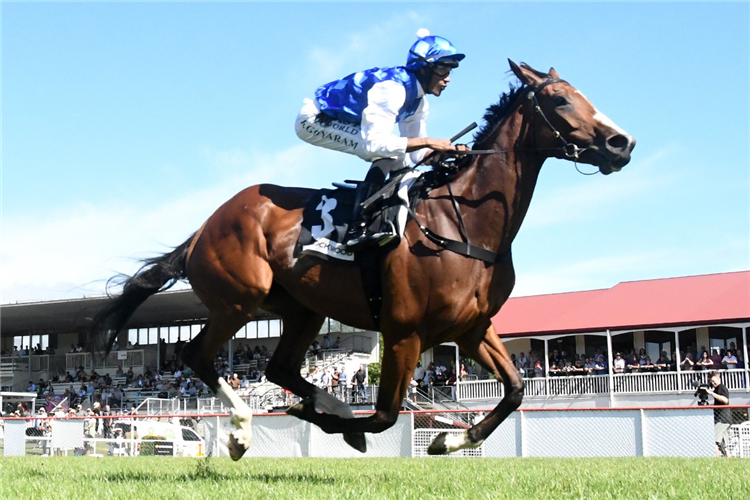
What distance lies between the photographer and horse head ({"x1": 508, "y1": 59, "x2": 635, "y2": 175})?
625cm

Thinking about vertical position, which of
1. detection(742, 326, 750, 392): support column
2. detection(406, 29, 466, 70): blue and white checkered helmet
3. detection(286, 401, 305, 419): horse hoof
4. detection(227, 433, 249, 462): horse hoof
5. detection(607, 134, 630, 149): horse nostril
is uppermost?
detection(406, 29, 466, 70): blue and white checkered helmet

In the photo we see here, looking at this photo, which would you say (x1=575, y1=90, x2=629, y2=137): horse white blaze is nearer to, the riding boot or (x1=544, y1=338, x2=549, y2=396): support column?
the riding boot

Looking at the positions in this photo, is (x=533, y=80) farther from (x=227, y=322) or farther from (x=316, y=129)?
(x=227, y=322)

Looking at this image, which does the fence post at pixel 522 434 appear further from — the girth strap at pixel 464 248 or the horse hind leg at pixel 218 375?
the girth strap at pixel 464 248

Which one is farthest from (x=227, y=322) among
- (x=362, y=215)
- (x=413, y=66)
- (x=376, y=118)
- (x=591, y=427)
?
(x=591, y=427)

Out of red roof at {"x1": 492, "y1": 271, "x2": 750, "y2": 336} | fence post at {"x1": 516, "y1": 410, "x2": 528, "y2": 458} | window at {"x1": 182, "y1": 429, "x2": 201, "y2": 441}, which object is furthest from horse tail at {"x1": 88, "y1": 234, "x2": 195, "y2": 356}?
red roof at {"x1": 492, "y1": 271, "x2": 750, "y2": 336}

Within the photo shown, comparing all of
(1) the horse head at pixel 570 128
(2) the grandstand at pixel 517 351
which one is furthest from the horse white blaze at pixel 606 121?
(2) the grandstand at pixel 517 351

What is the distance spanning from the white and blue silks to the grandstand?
2054 centimetres

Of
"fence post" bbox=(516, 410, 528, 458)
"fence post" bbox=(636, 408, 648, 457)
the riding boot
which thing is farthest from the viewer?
"fence post" bbox=(516, 410, 528, 458)

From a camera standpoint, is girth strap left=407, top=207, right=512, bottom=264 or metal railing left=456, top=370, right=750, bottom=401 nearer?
girth strap left=407, top=207, right=512, bottom=264

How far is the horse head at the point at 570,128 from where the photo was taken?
20.5 feet

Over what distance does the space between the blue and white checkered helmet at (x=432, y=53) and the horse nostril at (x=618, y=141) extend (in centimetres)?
130

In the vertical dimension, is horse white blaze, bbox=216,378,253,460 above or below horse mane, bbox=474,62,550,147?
below

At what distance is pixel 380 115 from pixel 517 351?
104 ft
